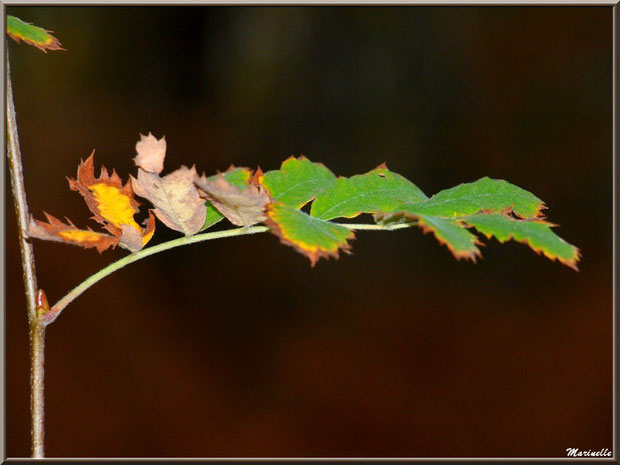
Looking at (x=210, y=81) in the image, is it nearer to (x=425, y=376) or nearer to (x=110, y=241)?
(x=425, y=376)

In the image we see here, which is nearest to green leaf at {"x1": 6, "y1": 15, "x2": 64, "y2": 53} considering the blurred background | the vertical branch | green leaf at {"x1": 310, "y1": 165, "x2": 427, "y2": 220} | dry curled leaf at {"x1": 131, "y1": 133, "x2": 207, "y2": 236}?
the vertical branch

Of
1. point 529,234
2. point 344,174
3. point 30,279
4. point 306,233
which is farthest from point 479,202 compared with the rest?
point 344,174

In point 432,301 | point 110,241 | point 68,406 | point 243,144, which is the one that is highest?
point 243,144

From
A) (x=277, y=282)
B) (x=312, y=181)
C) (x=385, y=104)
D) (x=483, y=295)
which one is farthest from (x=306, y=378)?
(x=312, y=181)

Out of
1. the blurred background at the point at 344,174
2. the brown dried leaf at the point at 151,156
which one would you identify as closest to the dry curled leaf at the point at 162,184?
the brown dried leaf at the point at 151,156

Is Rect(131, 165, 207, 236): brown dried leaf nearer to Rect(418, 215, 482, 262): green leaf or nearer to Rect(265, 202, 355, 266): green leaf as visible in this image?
Rect(265, 202, 355, 266): green leaf
